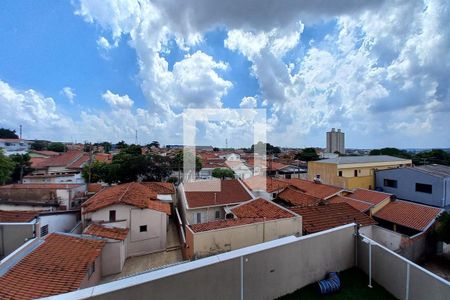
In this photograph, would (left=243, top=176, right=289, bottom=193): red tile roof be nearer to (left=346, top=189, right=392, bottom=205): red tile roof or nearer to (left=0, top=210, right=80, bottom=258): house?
(left=346, top=189, right=392, bottom=205): red tile roof

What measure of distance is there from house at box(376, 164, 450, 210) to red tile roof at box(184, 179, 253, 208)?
12.7m

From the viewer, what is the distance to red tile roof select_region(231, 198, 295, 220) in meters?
9.54

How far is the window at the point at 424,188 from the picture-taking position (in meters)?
15.6

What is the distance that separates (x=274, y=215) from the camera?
31.4 ft

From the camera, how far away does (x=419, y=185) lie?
53.4 ft

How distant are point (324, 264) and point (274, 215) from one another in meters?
5.58

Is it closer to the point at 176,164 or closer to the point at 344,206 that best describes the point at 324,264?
the point at 344,206

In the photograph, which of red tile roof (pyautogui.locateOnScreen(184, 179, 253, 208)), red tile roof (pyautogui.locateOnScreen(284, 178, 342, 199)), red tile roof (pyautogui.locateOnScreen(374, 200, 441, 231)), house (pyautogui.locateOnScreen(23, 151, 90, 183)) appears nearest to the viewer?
red tile roof (pyautogui.locateOnScreen(374, 200, 441, 231))

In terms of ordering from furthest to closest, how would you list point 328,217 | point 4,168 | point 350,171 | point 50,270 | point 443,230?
point 350,171, point 4,168, point 328,217, point 443,230, point 50,270

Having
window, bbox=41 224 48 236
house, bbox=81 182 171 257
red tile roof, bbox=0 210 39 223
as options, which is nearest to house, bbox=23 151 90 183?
red tile roof, bbox=0 210 39 223

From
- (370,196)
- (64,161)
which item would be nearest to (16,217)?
(370,196)

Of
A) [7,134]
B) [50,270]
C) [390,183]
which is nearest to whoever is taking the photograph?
[50,270]

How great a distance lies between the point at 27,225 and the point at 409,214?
16.3m

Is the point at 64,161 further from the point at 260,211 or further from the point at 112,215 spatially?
the point at 260,211
